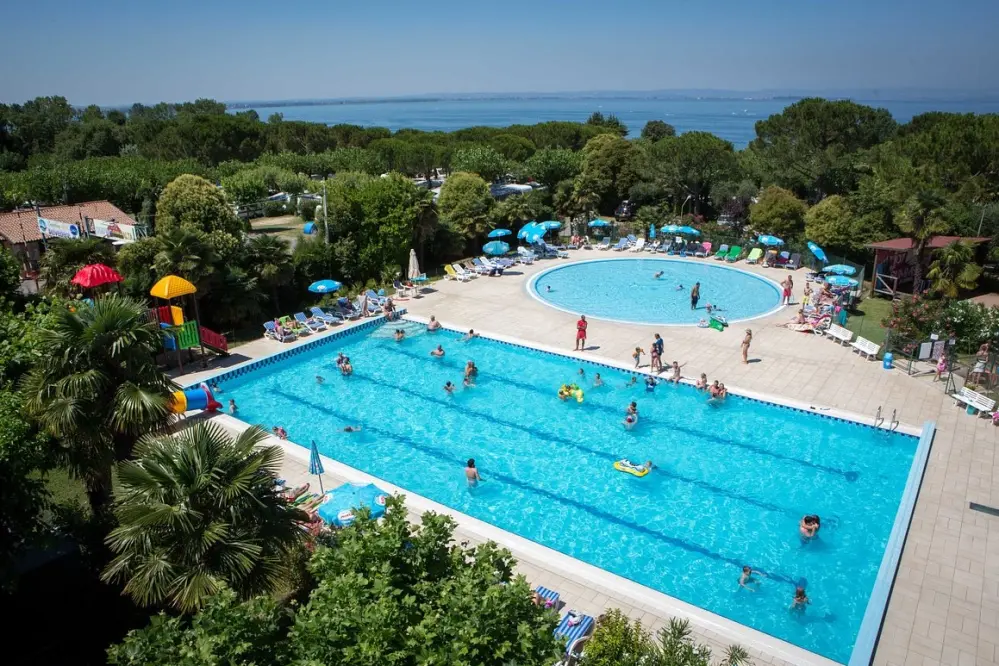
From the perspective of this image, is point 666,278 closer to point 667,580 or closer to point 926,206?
point 926,206

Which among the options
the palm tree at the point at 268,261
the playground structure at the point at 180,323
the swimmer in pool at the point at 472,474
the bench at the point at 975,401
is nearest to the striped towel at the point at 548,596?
the swimmer in pool at the point at 472,474

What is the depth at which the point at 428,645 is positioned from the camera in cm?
545

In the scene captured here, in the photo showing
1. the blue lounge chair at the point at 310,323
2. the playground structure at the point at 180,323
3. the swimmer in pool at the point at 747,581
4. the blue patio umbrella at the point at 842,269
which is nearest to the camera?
the swimmer in pool at the point at 747,581

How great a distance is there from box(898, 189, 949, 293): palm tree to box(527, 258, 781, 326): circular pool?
5167 millimetres

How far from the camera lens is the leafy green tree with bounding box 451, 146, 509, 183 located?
46.4 metres

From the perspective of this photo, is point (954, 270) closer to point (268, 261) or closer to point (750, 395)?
point (750, 395)

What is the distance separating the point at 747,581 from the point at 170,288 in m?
16.3

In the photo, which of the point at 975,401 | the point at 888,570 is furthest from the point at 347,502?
the point at 975,401

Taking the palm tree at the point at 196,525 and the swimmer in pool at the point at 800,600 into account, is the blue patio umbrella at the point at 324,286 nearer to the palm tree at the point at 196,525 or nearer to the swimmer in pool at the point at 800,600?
the palm tree at the point at 196,525

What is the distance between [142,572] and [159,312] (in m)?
14.7

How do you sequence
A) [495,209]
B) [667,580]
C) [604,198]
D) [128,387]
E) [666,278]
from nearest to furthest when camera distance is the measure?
1. [128,387]
2. [667,580]
3. [666,278]
4. [495,209]
5. [604,198]

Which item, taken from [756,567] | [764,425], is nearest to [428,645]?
[756,567]

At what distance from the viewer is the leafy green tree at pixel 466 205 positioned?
104 feet

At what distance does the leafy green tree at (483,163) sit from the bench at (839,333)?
2940cm
